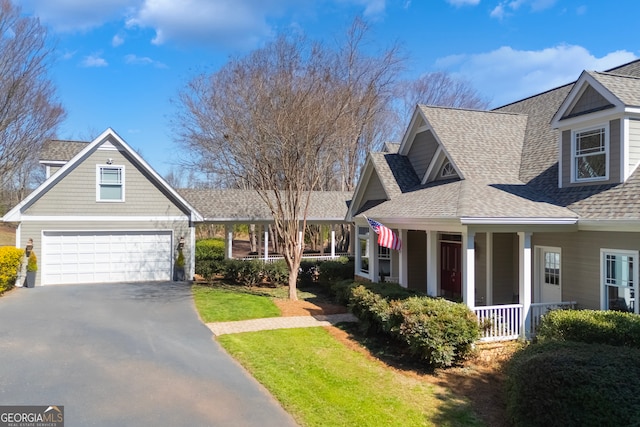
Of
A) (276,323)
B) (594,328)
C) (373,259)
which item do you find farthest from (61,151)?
(594,328)

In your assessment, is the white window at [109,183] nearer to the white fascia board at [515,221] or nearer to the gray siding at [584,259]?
the white fascia board at [515,221]

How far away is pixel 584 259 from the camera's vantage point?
10.7m

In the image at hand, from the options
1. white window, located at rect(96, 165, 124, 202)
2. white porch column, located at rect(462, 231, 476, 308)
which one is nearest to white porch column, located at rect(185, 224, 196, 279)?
white window, located at rect(96, 165, 124, 202)

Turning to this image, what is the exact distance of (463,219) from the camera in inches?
403

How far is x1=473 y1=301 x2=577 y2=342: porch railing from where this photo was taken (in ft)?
34.5

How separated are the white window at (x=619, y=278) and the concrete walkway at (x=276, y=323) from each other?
21.3ft

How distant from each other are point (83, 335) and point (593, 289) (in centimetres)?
1233

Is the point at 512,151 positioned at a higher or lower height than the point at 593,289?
higher

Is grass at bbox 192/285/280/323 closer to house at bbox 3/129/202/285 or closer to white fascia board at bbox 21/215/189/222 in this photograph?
house at bbox 3/129/202/285

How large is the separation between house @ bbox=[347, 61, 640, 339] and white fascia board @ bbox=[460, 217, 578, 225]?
0.9 inches

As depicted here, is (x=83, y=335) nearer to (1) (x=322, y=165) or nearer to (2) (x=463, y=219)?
(2) (x=463, y=219)

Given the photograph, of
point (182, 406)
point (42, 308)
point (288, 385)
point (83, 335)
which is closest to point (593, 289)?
point (288, 385)

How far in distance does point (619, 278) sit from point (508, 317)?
99.0 inches

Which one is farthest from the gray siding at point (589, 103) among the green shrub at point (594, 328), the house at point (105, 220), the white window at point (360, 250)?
the house at point (105, 220)
